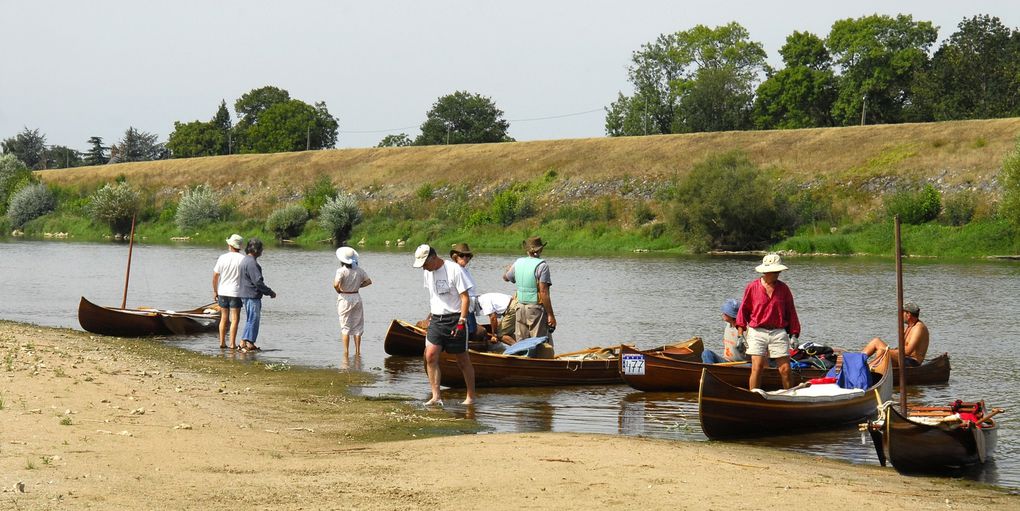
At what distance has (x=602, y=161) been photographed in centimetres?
7706

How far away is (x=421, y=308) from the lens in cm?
2780

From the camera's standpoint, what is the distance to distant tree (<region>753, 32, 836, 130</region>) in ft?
282

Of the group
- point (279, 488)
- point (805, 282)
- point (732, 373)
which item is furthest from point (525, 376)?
point (805, 282)

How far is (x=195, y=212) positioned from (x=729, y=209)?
1555 inches


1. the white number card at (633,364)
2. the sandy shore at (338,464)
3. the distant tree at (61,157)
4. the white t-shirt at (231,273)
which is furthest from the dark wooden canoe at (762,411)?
the distant tree at (61,157)

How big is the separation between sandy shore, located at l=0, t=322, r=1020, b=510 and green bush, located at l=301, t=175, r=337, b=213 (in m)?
60.9

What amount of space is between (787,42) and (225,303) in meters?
75.8

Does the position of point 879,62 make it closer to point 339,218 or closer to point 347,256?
point 339,218

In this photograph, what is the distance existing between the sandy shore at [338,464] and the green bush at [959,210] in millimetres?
44243

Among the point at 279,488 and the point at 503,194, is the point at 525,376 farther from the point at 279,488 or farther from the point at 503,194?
the point at 503,194

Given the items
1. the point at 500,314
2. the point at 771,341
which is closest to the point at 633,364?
the point at 771,341

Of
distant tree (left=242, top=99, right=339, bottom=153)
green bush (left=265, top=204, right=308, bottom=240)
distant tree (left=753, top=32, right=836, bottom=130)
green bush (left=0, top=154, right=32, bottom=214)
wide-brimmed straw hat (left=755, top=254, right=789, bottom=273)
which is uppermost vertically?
distant tree (left=753, top=32, right=836, bottom=130)

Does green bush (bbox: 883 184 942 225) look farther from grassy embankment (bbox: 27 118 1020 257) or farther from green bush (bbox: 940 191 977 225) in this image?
grassy embankment (bbox: 27 118 1020 257)

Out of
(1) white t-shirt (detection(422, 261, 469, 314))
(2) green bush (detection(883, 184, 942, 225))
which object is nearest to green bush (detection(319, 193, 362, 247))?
(2) green bush (detection(883, 184, 942, 225))
